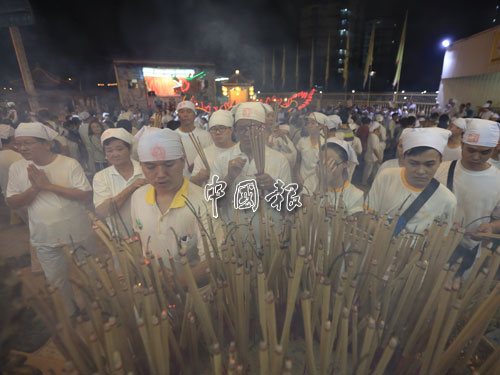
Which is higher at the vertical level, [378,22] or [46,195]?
[378,22]

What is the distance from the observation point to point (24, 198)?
6.21ft

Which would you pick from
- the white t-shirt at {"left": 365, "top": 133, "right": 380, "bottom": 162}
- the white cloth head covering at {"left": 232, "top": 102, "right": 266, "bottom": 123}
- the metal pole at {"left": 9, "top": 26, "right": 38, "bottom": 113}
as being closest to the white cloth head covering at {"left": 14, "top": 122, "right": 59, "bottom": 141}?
the white cloth head covering at {"left": 232, "top": 102, "right": 266, "bottom": 123}

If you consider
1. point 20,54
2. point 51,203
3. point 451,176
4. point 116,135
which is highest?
point 20,54

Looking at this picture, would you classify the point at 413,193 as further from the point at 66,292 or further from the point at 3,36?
the point at 3,36

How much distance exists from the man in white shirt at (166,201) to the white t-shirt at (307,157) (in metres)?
1.90

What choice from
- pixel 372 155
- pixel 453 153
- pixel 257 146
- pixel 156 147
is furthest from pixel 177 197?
pixel 372 155

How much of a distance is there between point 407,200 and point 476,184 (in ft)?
1.95

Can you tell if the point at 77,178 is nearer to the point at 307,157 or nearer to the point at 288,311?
the point at 288,311

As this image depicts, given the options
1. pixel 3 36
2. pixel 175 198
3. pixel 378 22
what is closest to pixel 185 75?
pixel 3 36

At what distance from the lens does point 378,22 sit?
3534 cm

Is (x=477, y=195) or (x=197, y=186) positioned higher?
(x=197, y=186)

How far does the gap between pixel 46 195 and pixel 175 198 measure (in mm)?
1184

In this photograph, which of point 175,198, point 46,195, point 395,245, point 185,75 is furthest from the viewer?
point 185,75

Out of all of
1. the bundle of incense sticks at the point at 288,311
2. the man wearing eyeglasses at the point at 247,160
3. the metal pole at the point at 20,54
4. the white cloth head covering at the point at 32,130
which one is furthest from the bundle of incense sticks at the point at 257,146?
the metal pole at the point at 20,54
